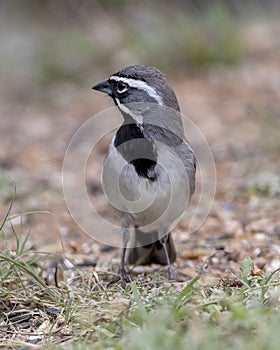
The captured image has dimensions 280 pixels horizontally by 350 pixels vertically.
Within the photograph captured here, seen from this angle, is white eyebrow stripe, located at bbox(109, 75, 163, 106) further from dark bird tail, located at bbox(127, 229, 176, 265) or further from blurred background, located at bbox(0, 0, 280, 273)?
blurred background, located at bbox(0, 0, 280, 273)

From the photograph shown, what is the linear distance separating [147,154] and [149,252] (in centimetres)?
110

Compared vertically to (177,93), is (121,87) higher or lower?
lower

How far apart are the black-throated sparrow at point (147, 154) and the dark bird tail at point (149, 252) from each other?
0.42 metres

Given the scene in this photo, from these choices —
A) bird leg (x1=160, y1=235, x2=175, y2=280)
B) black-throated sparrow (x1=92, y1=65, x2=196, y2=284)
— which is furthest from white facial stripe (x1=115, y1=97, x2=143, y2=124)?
bird leg (x1=160, y1=235, x2=175, y2=280)

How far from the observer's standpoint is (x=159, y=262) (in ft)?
17.7

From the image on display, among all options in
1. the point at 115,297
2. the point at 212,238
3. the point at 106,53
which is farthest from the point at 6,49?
the point at 115,297

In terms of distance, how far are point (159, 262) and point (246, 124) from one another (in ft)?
12.0

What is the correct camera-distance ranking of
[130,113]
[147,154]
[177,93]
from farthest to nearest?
[177,93]
[130,113]
[147,154]

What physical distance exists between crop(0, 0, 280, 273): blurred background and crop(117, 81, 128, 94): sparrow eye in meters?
1.57

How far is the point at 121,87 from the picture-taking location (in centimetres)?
484

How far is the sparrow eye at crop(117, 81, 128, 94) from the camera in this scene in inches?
190

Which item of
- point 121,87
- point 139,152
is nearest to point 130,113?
point 121,87

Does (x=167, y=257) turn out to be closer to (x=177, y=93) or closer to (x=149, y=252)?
(x=149, y=252)

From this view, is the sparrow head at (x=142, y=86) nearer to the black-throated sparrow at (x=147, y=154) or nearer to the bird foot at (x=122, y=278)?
the black-throated sparrow at (x=147, y=154)
